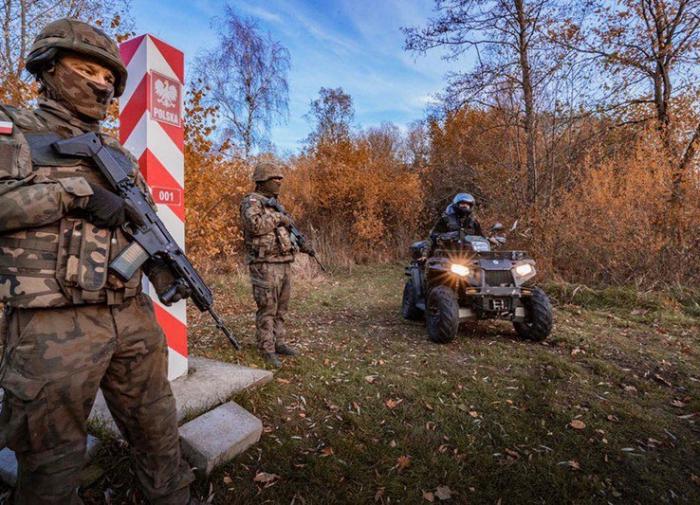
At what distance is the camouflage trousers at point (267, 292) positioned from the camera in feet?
12.8

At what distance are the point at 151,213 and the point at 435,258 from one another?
416 cm

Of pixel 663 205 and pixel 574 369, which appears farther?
pixel 663 205

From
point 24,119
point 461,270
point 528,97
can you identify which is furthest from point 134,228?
point 528,97

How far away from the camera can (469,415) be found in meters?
3.03

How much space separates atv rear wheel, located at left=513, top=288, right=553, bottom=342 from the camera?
4801mm

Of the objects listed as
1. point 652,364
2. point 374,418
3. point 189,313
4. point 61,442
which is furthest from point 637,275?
point 61,442

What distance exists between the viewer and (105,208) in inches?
60.6

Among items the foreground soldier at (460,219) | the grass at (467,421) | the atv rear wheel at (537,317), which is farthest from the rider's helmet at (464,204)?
the grass at (467,421)

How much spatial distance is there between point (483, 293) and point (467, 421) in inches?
80.8

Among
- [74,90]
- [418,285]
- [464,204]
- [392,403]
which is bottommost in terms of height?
[392,403]

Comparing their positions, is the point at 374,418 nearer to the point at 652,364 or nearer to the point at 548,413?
the point at 548,413

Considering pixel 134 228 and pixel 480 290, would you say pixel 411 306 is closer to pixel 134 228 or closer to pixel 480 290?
pixel 480 290

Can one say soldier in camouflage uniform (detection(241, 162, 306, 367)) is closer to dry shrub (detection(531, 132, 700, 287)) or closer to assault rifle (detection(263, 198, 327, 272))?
assault rifle (detection(263, 198, 327, 272))

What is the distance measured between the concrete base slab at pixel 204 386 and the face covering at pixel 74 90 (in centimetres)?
185
